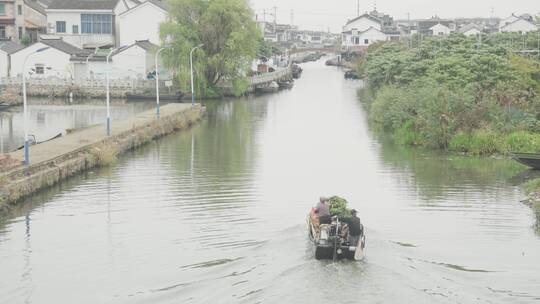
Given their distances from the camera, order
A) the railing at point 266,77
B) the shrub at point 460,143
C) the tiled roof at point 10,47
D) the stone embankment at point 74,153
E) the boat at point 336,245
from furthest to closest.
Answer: the railing at point 266,77, the tiled roof at point 10,47, the shrub at point 460,143, the stone embankment at point 74,153, the boat at point 336,245

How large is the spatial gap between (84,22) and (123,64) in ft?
41.3

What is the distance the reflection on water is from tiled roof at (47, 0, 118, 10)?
53.2ft

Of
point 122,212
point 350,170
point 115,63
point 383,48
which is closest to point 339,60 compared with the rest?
point 383,48

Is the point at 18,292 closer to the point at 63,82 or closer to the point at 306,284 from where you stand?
the point at 306,284

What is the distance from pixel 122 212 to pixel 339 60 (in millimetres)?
111054

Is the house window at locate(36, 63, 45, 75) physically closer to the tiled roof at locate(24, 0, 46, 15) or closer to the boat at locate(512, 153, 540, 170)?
the tiled roof at locate(24, 0, 46, 15)

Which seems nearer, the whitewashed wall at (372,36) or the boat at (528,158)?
the boat at (528,158)

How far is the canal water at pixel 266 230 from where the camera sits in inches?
681

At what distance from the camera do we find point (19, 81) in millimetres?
68250

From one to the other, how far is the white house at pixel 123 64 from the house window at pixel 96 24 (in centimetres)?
1084

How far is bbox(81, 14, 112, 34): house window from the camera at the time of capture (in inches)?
3132

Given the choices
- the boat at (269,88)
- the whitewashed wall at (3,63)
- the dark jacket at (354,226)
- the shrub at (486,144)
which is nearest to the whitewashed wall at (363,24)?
the boat at (269,88)

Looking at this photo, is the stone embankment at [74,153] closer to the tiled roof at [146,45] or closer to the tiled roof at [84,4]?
the tiled roof at [146,45]

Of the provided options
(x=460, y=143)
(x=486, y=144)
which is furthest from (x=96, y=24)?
(x=486, y=144)
